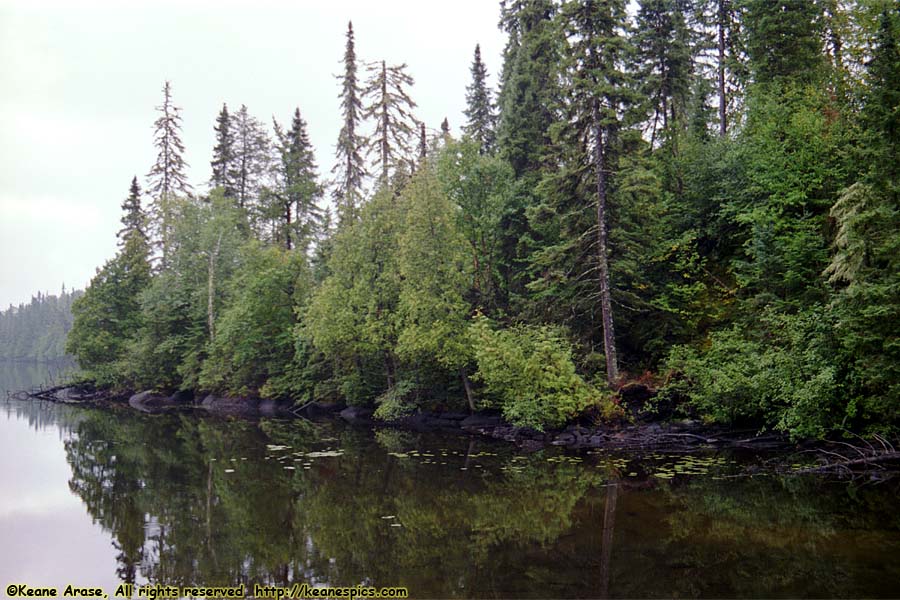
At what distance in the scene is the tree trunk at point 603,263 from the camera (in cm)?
2097

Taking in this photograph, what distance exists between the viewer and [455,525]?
1104cm

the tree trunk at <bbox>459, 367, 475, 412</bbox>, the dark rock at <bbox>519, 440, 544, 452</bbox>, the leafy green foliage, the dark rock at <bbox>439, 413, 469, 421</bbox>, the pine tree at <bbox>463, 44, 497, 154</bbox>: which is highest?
the pine tree at <bbox>463, 44, 497, 154</bbox>

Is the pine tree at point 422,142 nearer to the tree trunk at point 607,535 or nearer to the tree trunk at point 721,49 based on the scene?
the tree trunk at point 721,49

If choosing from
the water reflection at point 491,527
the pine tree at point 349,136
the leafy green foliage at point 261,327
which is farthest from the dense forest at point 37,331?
the water reflection at point 491,527

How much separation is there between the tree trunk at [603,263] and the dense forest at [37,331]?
438ft

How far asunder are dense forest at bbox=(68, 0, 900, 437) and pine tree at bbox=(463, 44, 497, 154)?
16.4 ft

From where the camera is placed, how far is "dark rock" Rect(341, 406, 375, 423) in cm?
3012

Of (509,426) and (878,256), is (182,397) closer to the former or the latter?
(509,426)

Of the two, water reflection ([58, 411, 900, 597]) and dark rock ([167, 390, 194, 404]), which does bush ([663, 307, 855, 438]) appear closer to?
water reflection ([58, 411, 900, 597])

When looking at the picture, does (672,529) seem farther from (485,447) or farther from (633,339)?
(633,339)

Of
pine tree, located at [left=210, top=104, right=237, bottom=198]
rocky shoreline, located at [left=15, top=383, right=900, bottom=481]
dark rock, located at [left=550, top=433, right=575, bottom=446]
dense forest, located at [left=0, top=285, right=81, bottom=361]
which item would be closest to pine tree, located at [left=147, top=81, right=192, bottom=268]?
pine tree, located at [left=210, top=104, right=237, bottom=198]

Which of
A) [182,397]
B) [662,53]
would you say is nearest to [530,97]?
[662,53]

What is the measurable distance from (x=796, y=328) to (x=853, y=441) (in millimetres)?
3200

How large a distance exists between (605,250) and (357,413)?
15.7 metres
